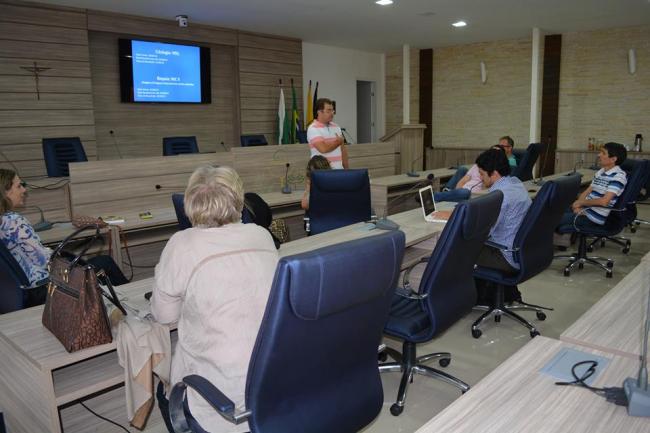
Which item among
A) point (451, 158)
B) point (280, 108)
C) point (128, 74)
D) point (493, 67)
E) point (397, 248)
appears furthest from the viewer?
point (451, 158)

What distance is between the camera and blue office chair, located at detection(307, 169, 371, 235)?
3.98 metres

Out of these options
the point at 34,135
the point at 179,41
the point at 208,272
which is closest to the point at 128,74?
the point at 179,41

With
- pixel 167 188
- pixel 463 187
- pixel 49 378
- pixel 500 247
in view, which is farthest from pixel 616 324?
pixel 167 188

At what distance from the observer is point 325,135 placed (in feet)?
15.8

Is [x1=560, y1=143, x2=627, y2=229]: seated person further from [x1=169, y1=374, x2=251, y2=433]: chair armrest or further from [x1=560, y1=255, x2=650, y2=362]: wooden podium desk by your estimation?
[x1=169, y1=374, x2=251, y2=433]: chair armrest

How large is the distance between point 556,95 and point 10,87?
844cm

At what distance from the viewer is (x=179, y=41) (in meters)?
8.02

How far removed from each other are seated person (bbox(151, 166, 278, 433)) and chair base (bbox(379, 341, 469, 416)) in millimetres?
1180

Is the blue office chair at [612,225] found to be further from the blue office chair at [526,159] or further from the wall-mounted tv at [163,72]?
the wall-mounted tv at [163,72]

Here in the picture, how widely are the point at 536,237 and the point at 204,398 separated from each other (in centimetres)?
236

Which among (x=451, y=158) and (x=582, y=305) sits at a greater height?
(x=451, y=158)

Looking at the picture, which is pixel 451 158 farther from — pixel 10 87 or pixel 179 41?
pixel 10 87

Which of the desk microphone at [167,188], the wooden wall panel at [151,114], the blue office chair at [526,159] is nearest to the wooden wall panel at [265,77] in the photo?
the wooden wall panel at [151,114]

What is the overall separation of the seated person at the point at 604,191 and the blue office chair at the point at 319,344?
3.69 metres
